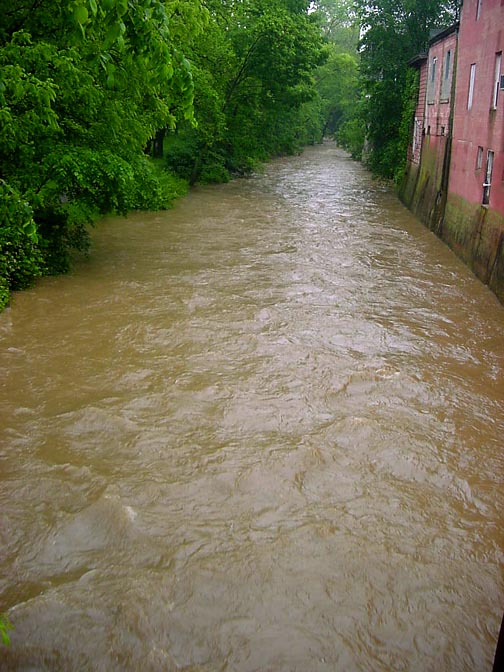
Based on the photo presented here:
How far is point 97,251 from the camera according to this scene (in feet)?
57.8

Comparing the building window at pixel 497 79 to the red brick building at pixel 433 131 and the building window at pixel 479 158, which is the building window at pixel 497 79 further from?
the red brick building at pixel 433 131

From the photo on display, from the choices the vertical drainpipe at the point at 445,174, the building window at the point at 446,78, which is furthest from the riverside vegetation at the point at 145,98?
the vertical drainpipe at the point at 445,174

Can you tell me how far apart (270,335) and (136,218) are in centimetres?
1153

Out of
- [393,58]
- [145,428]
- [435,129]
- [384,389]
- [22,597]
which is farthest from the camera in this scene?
[393,58]

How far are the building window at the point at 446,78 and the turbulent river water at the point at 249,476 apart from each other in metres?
10.6

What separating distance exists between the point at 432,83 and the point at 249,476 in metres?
22.5

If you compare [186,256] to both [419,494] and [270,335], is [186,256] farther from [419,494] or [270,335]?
[419,494]

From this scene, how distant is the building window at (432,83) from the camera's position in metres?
25.6

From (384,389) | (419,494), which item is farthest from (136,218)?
(419,494)

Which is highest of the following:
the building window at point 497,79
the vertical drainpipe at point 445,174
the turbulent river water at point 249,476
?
the building window at point 497,79

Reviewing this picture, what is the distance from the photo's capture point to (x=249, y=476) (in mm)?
7910

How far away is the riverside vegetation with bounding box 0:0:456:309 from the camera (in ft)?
14.9

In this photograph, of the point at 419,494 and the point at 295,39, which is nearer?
the point at 419,494

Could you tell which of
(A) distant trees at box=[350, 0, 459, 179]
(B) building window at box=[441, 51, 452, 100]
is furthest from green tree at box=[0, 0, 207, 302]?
(A) distant trees at box=[350, 0, 459, 179]
